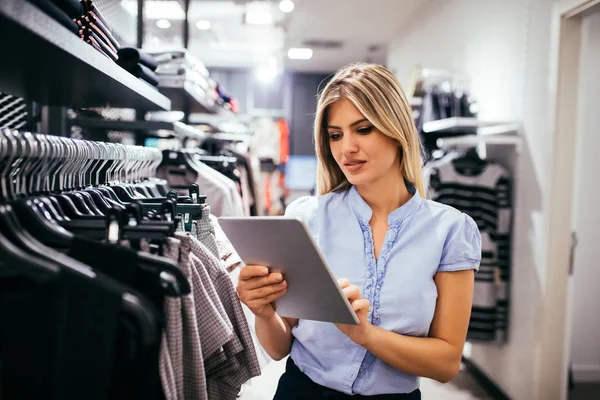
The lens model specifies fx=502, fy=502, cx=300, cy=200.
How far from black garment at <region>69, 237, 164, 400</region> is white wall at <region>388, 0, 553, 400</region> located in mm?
2445

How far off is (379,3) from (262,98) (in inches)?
172

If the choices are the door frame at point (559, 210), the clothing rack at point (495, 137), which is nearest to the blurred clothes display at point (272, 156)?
the clothing rack at point (495, 137)

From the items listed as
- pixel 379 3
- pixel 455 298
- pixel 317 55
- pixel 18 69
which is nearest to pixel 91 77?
pixel 18 69

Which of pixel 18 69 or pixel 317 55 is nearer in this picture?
pixel 18 69

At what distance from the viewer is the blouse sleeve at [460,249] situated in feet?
3.88

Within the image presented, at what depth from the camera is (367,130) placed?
1.22 metres

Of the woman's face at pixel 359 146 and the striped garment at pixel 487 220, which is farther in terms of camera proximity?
the striped garment at pixel 487 220

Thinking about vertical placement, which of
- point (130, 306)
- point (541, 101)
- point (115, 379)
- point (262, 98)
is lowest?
point (115, 379)

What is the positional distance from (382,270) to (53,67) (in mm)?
894

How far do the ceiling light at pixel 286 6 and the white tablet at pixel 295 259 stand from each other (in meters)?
4.24

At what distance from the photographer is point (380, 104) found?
3.91ft

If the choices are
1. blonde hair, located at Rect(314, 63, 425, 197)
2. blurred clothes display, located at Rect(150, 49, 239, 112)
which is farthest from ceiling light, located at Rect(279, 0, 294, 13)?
blonde hair, located at Rect(314, 63, 425, 197)

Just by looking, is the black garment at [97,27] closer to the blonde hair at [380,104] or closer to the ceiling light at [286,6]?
the blonde hair at [380,104]

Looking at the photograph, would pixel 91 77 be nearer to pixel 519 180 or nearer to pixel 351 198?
pixel 351 198
